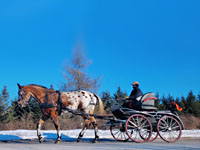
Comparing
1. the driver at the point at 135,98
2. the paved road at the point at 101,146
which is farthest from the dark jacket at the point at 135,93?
the paved road at the point at 101,146

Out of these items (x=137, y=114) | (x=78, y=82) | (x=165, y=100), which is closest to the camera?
(x=137, y=114)

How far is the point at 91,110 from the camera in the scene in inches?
432

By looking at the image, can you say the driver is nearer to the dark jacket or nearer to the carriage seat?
the dark jacket

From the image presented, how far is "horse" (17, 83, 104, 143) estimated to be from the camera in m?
10.1

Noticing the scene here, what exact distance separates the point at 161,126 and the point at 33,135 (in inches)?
229

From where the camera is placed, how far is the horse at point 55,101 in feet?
33.2

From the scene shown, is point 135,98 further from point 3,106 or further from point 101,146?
point 3,106

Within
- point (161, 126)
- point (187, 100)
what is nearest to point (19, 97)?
point (161, 126)

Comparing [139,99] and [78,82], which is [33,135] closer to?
[139,99]

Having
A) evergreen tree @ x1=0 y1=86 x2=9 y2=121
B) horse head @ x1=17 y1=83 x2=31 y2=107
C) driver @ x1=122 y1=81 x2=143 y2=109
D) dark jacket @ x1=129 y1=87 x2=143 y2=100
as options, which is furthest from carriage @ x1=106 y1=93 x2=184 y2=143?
evergreen tree @ x1=0 y1=86 x2=9 y2=121

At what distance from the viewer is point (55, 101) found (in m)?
10.3

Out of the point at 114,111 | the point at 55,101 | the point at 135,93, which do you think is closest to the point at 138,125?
the point at 114,111

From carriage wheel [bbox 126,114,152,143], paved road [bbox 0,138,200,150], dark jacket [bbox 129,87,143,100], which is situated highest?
dark jacket [bbox 129,87,143,100]

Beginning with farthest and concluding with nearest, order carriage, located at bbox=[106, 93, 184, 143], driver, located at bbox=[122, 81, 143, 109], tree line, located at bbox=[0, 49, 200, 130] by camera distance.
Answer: tree line, located at bbox=[0, 49, 200, 130] → driver, located at bbox=[122, 81, 143, 109] → carriage, located at bbox=[106, 93, 184, 143]
